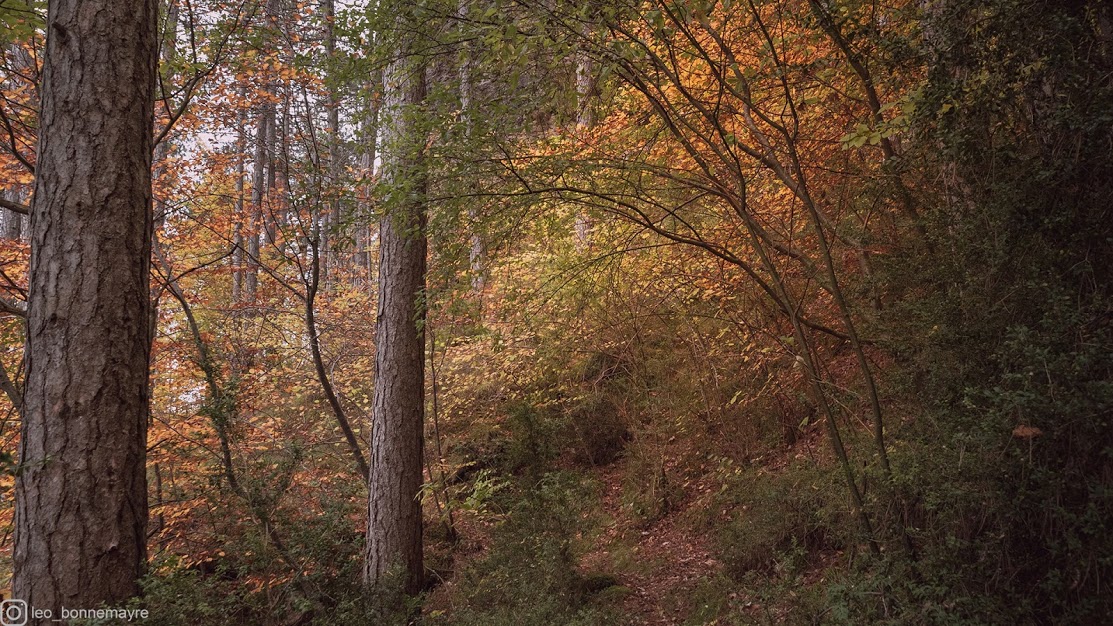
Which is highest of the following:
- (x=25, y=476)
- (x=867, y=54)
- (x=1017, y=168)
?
(x=867, y=54)

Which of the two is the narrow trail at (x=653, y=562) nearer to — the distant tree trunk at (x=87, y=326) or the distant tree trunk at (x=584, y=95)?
the distant tree trunk at (x=584, y=95)

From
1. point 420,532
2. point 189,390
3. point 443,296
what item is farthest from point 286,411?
point 443,296

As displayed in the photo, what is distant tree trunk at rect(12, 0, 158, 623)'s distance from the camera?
9.50 ft

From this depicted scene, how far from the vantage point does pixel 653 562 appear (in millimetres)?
6840

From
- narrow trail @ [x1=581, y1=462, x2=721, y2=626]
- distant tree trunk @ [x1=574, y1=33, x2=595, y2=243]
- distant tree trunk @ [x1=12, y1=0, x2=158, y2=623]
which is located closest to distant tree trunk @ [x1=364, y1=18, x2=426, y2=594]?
distant tree trunk @ [x1=574, y1=33, x2=595, y2=243]

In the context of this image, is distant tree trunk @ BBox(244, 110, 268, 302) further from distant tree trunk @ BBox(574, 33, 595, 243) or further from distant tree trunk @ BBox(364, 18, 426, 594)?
distant tree trunk @ BBox(574, 33, 595, 243)

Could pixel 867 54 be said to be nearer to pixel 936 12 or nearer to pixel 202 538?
pixel 936 12

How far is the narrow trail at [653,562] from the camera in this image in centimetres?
577

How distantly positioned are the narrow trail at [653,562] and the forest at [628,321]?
1.7 inches

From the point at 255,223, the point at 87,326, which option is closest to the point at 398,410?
the point at 87,326

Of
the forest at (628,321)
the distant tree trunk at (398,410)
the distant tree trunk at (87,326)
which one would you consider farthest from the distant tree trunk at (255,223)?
the distant tree trunk at (87,326)

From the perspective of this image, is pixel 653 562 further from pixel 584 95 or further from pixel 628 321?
pixel 584 95

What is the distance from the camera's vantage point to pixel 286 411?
1055 cm

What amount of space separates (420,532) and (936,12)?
604cm
